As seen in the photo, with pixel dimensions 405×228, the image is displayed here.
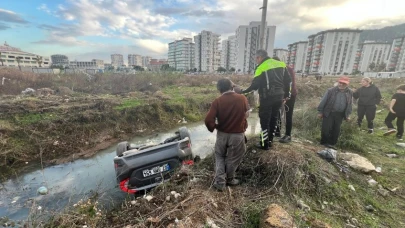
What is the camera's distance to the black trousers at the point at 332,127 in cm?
418

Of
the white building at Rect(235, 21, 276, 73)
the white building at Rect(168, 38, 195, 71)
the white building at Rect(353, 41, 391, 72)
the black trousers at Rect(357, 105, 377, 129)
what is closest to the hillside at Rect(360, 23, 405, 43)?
the white building at Rect(353, 41, 391, 72)

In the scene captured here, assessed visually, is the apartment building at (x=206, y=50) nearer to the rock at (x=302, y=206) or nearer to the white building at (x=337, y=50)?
the white building at (x=337, y=50)

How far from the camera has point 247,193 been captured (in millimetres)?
2648

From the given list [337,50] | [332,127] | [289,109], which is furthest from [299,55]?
[289,109]

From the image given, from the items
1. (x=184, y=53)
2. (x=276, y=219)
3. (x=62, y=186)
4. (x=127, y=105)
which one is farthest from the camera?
(x=184, y=53)

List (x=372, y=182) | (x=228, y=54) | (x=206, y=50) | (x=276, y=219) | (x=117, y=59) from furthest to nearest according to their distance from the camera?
(x=117, y=59) < (x=228, y=54) < (x=206, y=50) < (x=372, y=182) < (x=276, y=219)

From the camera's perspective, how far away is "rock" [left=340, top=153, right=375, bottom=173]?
330 centimetres

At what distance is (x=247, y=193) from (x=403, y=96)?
5360 mm

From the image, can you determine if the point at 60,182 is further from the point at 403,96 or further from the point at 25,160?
the point at 403,96

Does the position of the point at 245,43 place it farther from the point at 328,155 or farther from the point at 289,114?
the point at 328,155

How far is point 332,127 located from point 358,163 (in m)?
1.09

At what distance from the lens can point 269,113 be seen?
3.30 metres

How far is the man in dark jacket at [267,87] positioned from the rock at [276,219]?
1.45 meters

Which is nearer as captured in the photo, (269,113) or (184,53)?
(269,113)
